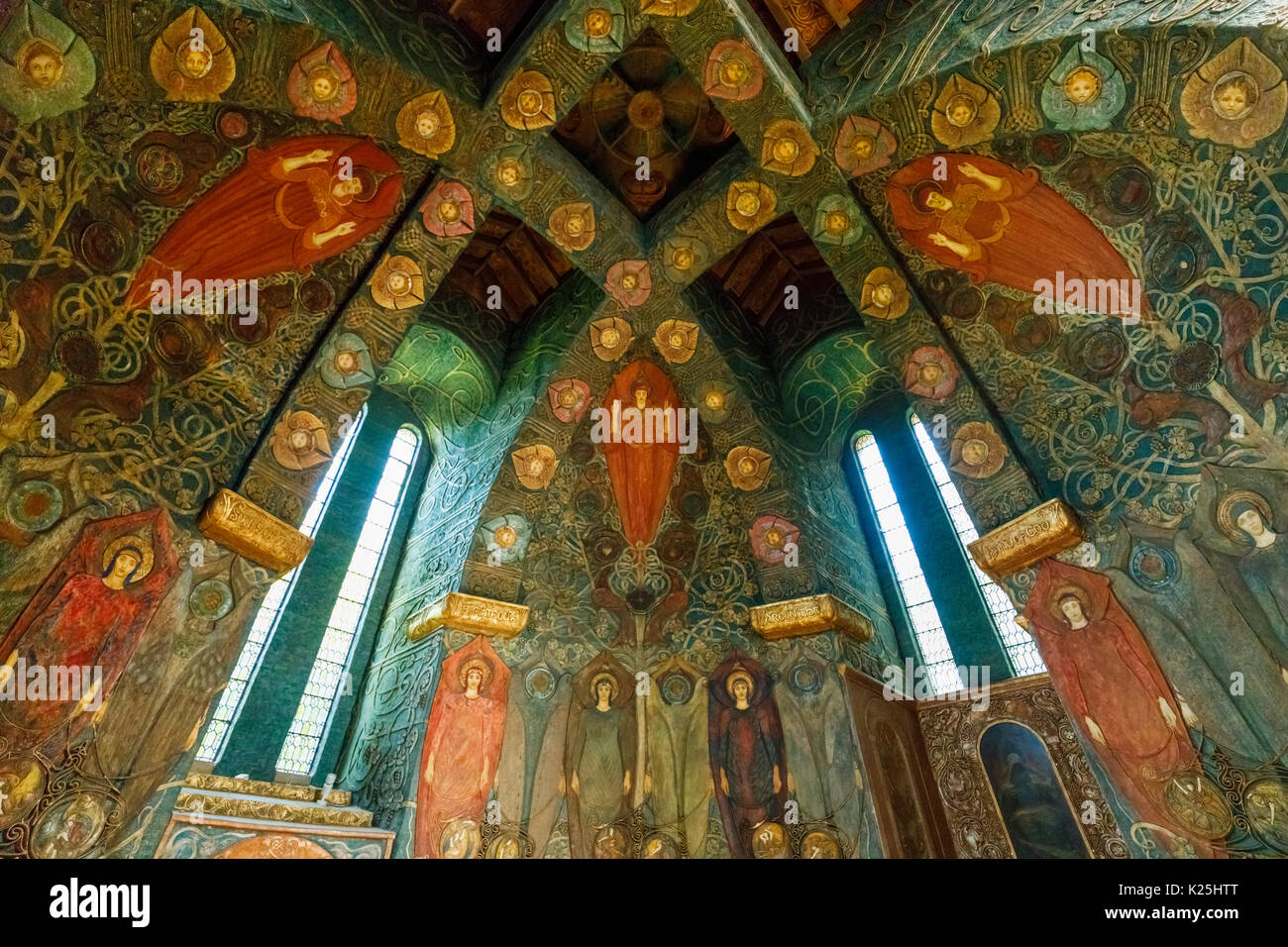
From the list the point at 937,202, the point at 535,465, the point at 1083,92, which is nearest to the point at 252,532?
the point at 535,465

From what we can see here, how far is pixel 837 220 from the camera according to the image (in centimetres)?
747

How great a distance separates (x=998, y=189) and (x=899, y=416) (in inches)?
191

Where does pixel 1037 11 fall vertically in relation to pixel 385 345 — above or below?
above

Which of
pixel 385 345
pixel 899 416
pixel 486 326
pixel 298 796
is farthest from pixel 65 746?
pixel 899 416

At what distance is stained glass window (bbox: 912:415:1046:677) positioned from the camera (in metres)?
8.20

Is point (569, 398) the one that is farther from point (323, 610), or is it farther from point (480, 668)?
point (323, 610)

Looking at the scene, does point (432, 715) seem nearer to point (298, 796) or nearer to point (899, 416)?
point (298, 796)

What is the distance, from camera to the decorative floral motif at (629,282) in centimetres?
841

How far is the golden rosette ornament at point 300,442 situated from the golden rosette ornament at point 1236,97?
8844 mm

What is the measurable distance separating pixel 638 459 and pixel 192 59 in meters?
6.42

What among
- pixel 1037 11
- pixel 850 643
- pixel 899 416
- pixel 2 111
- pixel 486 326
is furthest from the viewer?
pixel 899 416

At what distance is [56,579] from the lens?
5227 mm
